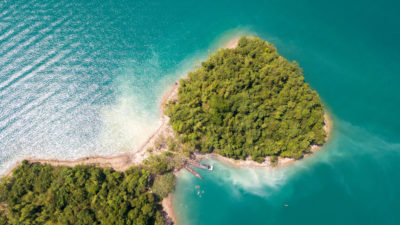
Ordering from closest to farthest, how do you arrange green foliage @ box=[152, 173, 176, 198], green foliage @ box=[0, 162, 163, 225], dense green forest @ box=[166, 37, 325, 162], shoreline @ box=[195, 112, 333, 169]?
green foliage @ box=[0, 162, 163, 225] < dense green forest @ box=[166, 37, 325, 162] < green foliage @ box=[152, 173, 176, 198] < shoreline @ box=[195, 112, 333, 169]

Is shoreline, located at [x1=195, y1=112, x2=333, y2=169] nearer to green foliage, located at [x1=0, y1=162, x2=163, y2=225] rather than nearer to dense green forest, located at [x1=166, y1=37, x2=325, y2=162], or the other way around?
dense green forest, located at [x1=166, y1=37, x2=325, y2=162]

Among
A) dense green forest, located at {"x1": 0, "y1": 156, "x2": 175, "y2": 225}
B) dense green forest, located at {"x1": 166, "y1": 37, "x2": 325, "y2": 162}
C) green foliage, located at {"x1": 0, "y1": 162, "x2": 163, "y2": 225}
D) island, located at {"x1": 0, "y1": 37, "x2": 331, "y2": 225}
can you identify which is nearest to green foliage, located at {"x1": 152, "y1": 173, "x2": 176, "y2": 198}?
dense green forest, located at {"x1": 0, "y1": 156, "x2": 175, "y2": 225}

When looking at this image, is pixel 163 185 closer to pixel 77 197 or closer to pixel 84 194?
pixel 84 194

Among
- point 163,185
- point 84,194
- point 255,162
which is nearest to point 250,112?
point 255,162

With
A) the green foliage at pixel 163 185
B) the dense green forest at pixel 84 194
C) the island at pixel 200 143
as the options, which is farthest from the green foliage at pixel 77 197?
the green foliage at pixel 163 185

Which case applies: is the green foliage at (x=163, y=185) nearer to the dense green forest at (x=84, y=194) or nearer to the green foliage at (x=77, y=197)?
the dense green forest at (x=84, y=194)
